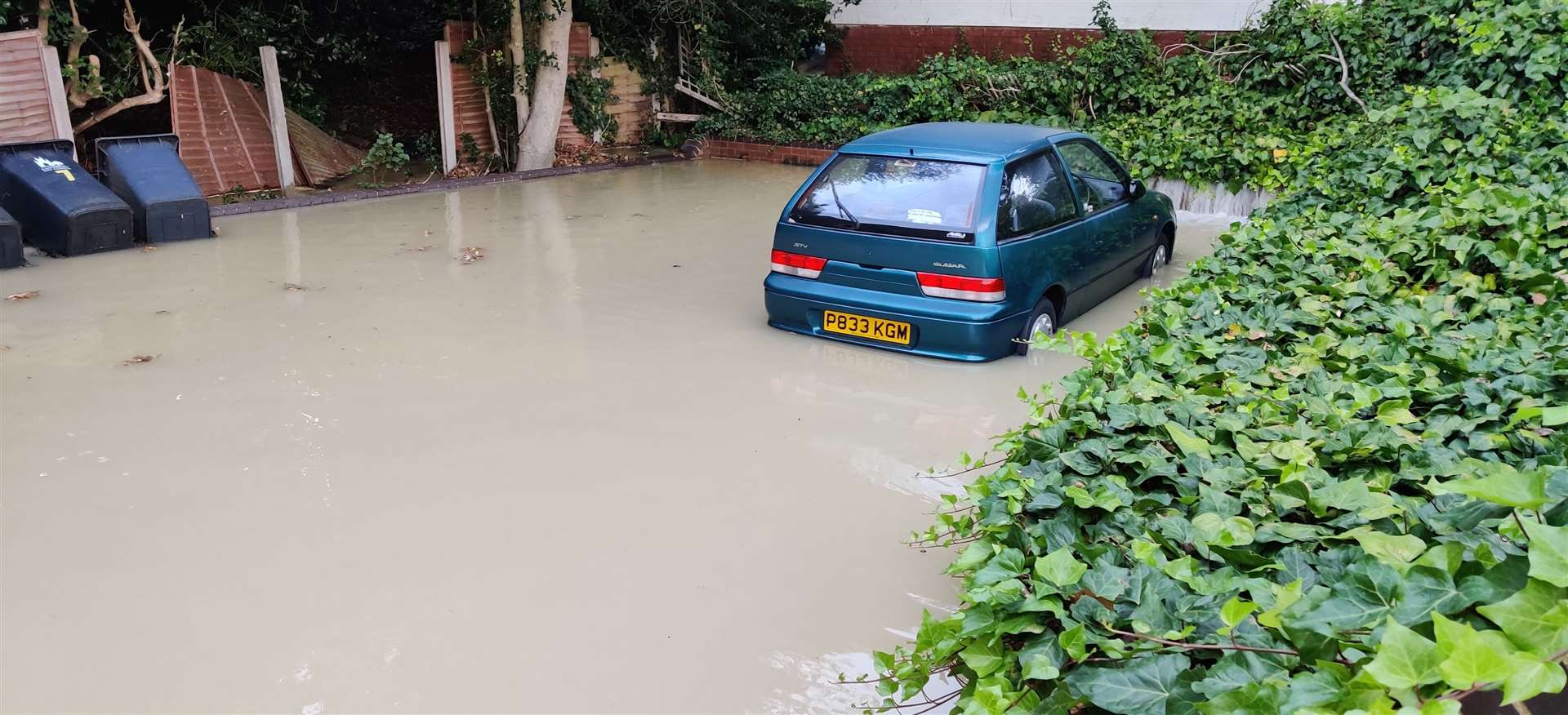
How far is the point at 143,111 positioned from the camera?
15.2m

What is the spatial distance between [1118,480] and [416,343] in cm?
518

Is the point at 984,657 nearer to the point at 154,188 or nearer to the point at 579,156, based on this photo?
the point at 154,188

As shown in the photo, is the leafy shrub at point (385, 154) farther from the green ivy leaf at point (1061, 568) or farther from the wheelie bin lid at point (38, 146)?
the green ivy leaf at point (1061, 568)

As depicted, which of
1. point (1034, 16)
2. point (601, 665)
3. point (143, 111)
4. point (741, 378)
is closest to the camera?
point (601, 665)

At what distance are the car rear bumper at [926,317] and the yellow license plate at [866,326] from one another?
0.03 meters

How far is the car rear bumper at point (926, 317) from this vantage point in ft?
21.3

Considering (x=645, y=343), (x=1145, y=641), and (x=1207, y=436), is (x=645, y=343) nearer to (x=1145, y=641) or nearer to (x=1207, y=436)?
(x=1207, y=436)

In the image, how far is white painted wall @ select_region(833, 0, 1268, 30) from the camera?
1481 cm

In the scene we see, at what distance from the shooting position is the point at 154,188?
994cm

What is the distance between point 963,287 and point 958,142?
99cm

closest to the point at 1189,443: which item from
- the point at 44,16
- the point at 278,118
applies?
the point at 278,118

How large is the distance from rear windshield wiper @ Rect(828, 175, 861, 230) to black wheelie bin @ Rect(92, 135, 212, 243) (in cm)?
616

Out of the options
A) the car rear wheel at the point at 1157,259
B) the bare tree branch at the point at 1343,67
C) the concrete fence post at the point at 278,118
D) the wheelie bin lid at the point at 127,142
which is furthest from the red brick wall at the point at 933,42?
the wheelie bin lid at the point at 127,142

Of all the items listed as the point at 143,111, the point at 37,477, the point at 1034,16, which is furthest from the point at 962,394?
the point at 143,111
